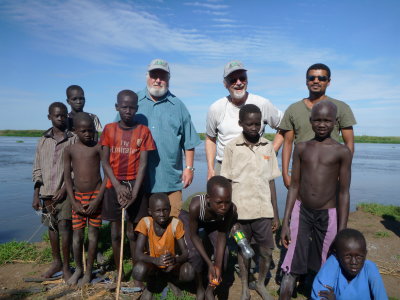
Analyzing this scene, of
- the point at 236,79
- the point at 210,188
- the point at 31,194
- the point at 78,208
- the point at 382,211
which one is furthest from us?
the point at 31,194

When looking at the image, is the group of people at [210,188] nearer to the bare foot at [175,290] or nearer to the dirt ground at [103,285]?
the bare foot at [175,290]

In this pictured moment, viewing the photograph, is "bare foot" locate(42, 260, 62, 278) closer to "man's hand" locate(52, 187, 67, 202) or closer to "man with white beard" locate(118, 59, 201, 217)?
"man's hand" locate(52, 187, 67, 202)

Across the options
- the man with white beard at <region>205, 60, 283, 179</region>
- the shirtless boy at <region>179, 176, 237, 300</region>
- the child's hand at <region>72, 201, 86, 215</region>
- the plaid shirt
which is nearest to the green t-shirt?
the man with white beard at <region>205, 60, 283, 179</region>

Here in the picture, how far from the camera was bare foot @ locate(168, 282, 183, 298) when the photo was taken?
3.33 m

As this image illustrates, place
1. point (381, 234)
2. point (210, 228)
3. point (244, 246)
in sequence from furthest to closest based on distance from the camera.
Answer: point (381, 234) → point (210, 228) → point (244, 246)

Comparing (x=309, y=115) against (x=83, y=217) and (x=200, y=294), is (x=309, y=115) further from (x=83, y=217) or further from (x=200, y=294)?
(x=83, y=217)

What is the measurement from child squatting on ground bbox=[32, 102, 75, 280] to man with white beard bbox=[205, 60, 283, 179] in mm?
1868

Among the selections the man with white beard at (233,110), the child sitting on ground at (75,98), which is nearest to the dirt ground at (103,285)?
the man with white beard at (233,110)

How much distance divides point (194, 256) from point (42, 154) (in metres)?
2.30

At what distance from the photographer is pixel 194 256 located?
10.6 ft

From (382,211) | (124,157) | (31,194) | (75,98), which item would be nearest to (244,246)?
(124,157)

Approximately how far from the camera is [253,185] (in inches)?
129

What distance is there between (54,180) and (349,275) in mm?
3399

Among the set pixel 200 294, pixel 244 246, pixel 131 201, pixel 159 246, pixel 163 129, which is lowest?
pixel 200 294
